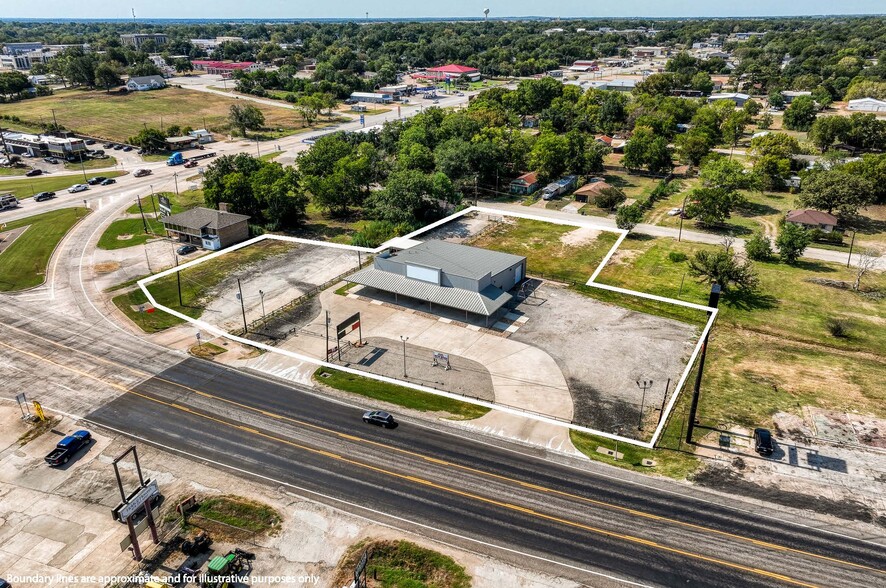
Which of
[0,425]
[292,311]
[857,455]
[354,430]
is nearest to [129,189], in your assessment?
[292,311]

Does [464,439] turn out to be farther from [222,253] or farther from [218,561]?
[222,253]

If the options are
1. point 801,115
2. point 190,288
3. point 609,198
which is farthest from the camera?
point 801,115

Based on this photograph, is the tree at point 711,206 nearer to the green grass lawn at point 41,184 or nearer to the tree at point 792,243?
the tree at point 792,243

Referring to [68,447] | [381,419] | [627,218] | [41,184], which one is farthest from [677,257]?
[41,184]

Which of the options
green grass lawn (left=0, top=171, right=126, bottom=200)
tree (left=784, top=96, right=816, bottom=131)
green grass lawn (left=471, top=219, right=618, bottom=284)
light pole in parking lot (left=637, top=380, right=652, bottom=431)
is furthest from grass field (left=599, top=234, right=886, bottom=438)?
green grass lawn (left=0, top=171, right=126, bottom=200)

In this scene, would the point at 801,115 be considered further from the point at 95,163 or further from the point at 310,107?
the point at 95,163
